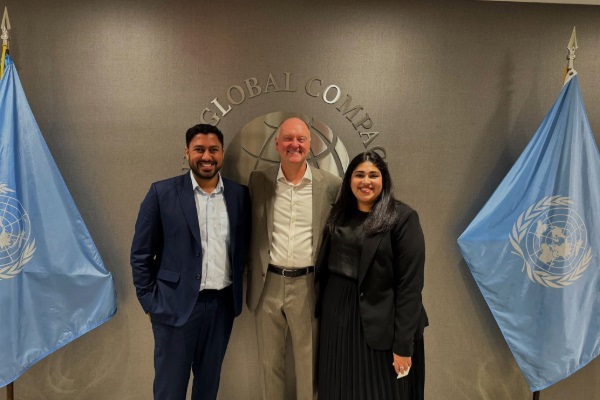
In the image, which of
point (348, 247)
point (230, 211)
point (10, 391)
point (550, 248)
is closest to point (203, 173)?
point (230, 211)

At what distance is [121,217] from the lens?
2.84m

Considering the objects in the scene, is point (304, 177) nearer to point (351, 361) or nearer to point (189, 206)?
point (189, 206)

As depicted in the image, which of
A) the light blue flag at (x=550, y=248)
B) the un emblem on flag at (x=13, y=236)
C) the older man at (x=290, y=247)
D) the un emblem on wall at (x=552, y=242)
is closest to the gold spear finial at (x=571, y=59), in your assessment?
the light blue flag at (x=550, y=248)

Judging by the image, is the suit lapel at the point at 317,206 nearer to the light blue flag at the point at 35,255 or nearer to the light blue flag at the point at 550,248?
the light blue flag at the point at 550,248

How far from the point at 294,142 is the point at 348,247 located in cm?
60

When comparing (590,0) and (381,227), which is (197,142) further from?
(590,0)

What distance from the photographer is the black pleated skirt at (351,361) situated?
6.84ft

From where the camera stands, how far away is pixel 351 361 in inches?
83.6

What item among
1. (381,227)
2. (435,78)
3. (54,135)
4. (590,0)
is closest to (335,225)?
(381,227)

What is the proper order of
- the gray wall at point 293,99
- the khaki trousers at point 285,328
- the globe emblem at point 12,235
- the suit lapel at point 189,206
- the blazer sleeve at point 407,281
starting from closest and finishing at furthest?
1. the blazer sleeve at point 407,281
2. the suit lapel at point 189,206
3. the khaki trousers at point 285,328
4. the globe emblem at point 12,235
5. the gray wall at point 293,99

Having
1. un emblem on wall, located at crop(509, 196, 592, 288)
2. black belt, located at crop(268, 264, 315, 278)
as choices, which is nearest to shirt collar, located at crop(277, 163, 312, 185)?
black belt, located at crop(268, 264, 315, 278)

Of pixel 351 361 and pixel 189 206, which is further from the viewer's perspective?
pixel 189 206

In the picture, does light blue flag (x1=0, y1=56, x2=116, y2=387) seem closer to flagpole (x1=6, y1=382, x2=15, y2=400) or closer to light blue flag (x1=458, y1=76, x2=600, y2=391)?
flagpole (x1=6, y1=382, x2=15, y2=400)

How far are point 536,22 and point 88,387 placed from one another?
3605mm
